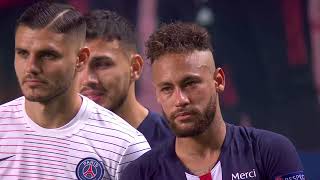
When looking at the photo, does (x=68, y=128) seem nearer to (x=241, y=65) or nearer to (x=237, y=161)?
(x=237, y=161)

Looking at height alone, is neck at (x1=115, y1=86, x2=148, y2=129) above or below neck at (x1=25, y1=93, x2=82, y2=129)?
below

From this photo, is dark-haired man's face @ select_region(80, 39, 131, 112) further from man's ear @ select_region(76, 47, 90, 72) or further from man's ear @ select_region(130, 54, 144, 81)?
man's ear @ select_region(76, 47, 90, 72)

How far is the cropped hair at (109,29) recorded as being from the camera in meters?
3.22

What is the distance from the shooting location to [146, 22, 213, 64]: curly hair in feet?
7.87

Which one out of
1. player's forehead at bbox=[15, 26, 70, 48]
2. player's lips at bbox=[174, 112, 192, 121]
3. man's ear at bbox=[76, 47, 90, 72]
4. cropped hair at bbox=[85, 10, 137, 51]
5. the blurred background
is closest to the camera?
player's lips at bbox=[174, 112, 192, 121]

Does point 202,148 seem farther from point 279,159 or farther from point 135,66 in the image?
point 135,66

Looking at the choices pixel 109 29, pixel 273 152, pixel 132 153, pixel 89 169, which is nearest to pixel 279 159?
pixel 273 152

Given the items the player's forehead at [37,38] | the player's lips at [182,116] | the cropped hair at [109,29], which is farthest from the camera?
the cropped hair at [109,29]

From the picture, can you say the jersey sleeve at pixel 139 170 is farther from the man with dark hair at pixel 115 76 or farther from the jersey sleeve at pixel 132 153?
the man with dark hair at pixel 115 76

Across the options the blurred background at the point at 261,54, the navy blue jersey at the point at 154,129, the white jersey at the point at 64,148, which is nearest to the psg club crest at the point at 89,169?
the white jersey at the point at 64,148

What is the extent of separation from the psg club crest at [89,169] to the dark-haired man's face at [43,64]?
0.76 ft

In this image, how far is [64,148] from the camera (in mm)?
2443

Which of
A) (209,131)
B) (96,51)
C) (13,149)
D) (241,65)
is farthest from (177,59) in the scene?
(241,65)

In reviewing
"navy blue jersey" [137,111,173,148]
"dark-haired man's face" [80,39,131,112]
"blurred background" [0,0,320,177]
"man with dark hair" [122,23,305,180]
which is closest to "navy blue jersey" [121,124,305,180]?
"man with dark hair" [122,23,305,180]
